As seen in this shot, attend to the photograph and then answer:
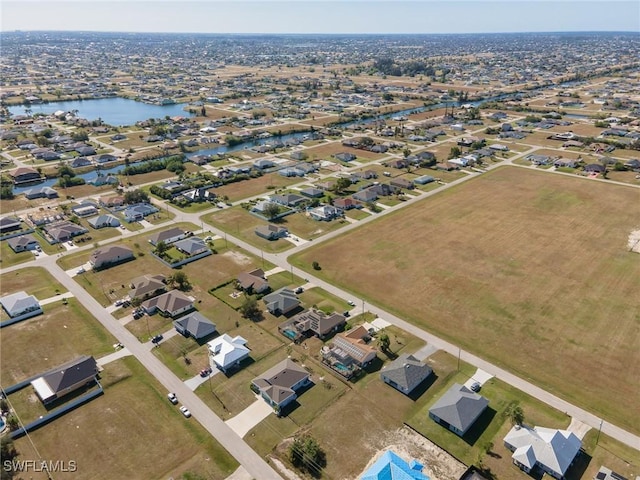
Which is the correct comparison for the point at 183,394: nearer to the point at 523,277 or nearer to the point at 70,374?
the point at 70,374

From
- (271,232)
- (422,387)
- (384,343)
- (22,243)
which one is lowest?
(422,387)

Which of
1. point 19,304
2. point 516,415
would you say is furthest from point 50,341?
point 516,415

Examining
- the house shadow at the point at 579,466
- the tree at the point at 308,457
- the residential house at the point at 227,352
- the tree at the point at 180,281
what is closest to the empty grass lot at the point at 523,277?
the house shadow at the point at 579,466

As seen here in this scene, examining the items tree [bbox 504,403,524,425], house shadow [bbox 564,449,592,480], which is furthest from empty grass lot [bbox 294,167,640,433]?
tree [bbox 504,403,524,425]

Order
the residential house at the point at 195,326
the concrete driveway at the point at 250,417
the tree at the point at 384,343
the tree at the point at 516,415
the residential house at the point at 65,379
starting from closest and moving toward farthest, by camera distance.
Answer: the tree at the point at 516,415
the concrete driveway at the point at 250,417
the residential house at the point at 65,379
the tree at the point at 384,343
the residential house at the point at 195,326

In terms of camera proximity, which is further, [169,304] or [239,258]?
[239,258]

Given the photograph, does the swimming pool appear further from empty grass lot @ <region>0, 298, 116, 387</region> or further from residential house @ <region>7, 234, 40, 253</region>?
residential house @ <region>7, 234, 40, 253</region>

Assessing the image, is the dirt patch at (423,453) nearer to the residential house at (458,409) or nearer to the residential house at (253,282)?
the residential house at (458,409)
